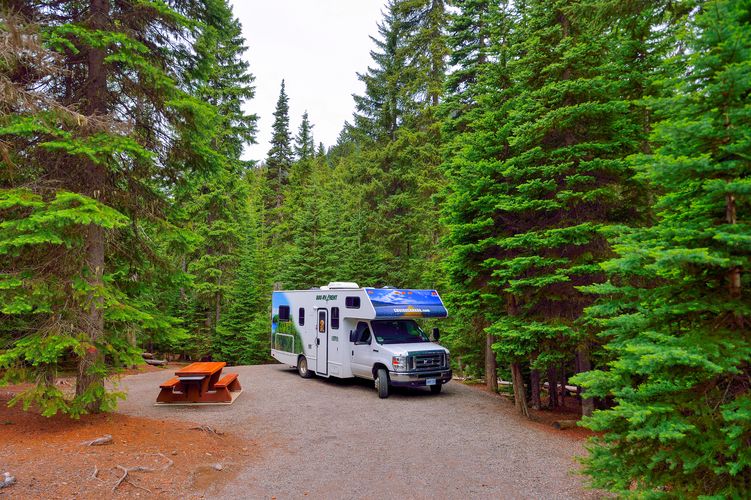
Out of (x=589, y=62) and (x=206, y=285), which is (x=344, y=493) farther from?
(x=206, y=285)

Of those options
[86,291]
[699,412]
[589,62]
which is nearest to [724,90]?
[699,412]

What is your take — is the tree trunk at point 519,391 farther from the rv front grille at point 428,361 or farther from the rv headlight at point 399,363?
the rv headlight at point 399,363

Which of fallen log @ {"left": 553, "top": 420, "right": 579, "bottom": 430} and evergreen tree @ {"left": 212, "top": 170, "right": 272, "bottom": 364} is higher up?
evergreen tree @ {"left": 212, "top": 170, "right": 272, "bottom": 364}

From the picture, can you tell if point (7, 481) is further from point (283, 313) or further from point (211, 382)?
→ point (283, 313)

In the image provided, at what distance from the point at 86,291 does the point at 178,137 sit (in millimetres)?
3826

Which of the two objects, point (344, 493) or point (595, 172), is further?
point (595, 172)

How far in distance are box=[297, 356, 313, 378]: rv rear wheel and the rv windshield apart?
3982mm

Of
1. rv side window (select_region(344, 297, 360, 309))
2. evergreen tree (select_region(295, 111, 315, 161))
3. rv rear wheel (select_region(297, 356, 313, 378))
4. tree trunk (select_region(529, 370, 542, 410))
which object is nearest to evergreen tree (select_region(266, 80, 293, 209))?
evergreen tree (select_region(295, 111, 315, 161))

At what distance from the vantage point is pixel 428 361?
12422 millimetres

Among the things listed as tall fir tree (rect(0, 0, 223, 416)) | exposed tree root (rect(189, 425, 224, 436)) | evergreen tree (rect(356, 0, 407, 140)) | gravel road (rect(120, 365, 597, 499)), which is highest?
evergreen tree (rect(356, 0, 407, 140))

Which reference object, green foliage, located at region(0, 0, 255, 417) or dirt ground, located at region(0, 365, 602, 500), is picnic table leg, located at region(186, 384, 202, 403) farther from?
green foliage, located at region(0, 0, 255, 417)

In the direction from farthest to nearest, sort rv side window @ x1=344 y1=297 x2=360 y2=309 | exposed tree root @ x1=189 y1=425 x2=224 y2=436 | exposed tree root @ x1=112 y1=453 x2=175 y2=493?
rv side window @ x1=344 y1=297 x2=360 y2=309, exposed tree root @ x1=189 y1=425 x2=224 y2=436, exposed tree root @ x1=112 y1=453 x2=175 y2=493

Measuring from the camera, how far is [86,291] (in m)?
7.30

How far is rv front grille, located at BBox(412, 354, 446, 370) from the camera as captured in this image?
12219 mm
